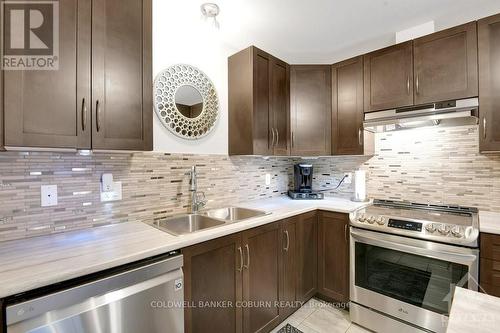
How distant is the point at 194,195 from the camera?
1909 millimetres

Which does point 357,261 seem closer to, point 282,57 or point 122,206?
point 122,206

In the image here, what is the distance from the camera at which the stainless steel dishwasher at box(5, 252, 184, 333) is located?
0.84 metres

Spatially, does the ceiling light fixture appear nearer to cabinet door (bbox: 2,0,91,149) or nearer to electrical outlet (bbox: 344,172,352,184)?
cabinet door (bbox: 2,0,91,149)

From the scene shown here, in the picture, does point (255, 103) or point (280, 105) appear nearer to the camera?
point (255, 103)

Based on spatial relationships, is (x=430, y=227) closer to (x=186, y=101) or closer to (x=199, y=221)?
(x=199, y=221)

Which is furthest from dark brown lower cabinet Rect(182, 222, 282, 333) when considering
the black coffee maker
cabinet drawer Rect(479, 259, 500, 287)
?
cabinet drawer Rect(479, 259, 500, 287)

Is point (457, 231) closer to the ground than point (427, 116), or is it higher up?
closer to the ground

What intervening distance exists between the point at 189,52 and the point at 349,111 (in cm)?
158

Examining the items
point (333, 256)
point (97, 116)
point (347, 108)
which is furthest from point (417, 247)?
point (97, 116)

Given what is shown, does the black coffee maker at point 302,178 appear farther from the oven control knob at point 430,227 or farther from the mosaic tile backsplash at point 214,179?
the oven control knob at point 430,227

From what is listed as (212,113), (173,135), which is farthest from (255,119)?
(173,135)

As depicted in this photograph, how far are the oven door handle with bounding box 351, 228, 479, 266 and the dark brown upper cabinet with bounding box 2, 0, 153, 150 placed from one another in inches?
67.0

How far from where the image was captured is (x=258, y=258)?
169 cm

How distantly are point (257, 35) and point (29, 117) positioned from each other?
1.82 m
